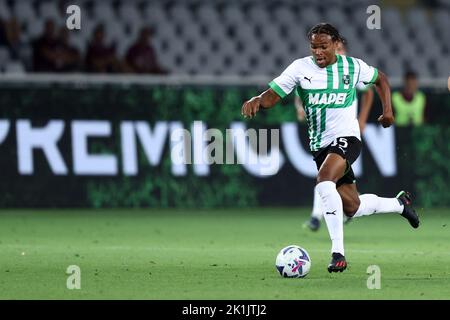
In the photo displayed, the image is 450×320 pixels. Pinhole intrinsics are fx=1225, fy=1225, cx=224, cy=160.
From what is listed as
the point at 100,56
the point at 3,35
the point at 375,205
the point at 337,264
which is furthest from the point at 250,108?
the point at 3,35

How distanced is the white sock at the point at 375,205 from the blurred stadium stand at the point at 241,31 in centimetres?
939

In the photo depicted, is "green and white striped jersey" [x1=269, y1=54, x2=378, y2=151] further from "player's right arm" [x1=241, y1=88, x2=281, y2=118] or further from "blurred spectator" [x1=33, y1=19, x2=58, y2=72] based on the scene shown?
"blurred spectator" [x1=33, y1=19, x2=58, y2=72]

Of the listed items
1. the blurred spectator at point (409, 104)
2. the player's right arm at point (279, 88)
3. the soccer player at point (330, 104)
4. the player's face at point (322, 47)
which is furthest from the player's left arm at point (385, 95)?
the blurred spectator at point (409, 104)

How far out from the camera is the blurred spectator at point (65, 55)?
59.4 feet

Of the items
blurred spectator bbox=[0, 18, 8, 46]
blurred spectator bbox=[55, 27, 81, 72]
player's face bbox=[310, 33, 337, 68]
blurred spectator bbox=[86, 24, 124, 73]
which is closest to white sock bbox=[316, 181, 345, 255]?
player's face bbox=[310, 33, 337, 68]

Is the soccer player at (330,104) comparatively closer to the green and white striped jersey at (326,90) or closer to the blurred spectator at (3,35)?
the green and white striped jersey at (326,90)

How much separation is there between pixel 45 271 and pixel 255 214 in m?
7.22

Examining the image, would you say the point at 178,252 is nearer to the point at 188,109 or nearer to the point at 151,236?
the point at 151,236

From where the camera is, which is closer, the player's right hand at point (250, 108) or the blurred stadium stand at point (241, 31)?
the player's right hand at point (250, 108)

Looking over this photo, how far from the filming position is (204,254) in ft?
36.8

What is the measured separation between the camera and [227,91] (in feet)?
56.5

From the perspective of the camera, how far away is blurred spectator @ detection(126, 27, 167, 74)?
19062 mm
